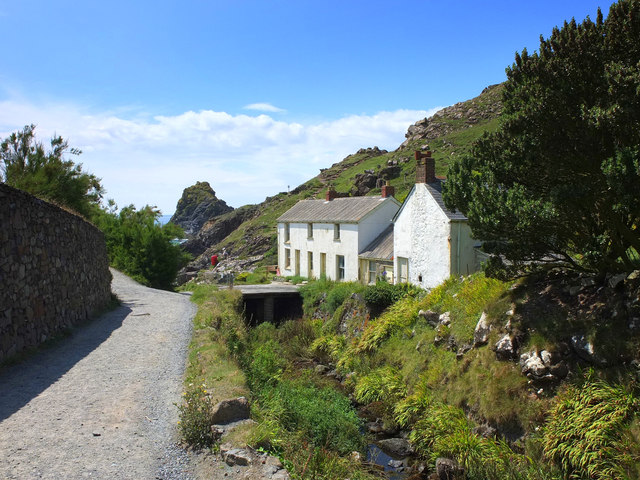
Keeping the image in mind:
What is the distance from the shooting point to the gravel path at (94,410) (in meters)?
6.16

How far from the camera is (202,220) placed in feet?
379

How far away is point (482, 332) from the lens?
43.4 feet

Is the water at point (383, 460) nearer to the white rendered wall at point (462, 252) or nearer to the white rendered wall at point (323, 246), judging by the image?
the white rendered wall at point (462, 252)

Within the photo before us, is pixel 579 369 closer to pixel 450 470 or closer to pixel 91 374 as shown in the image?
pixel 450 470

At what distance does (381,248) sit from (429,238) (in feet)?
23.8

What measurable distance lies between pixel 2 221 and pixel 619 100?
12830 millimetres

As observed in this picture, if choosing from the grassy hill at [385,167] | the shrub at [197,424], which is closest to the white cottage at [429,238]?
the shrub at [197,424]

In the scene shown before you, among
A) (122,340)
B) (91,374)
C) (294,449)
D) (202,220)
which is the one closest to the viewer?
(294,449)

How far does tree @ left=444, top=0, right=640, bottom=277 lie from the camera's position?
8984 millimetres

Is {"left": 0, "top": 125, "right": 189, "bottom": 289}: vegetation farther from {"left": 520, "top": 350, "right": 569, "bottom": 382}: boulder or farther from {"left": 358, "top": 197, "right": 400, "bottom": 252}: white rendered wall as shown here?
{"left": 520, "top": 350, "right": 569, "bottom": 382}: boulder

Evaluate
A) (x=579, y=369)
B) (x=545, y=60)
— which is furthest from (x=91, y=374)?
(x=545, y=60)

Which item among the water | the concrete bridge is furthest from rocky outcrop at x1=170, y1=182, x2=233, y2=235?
the water

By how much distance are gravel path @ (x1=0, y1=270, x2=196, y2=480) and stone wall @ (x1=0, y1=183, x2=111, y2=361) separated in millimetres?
678

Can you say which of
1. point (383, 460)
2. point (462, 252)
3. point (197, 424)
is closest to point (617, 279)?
point (383, 460)
